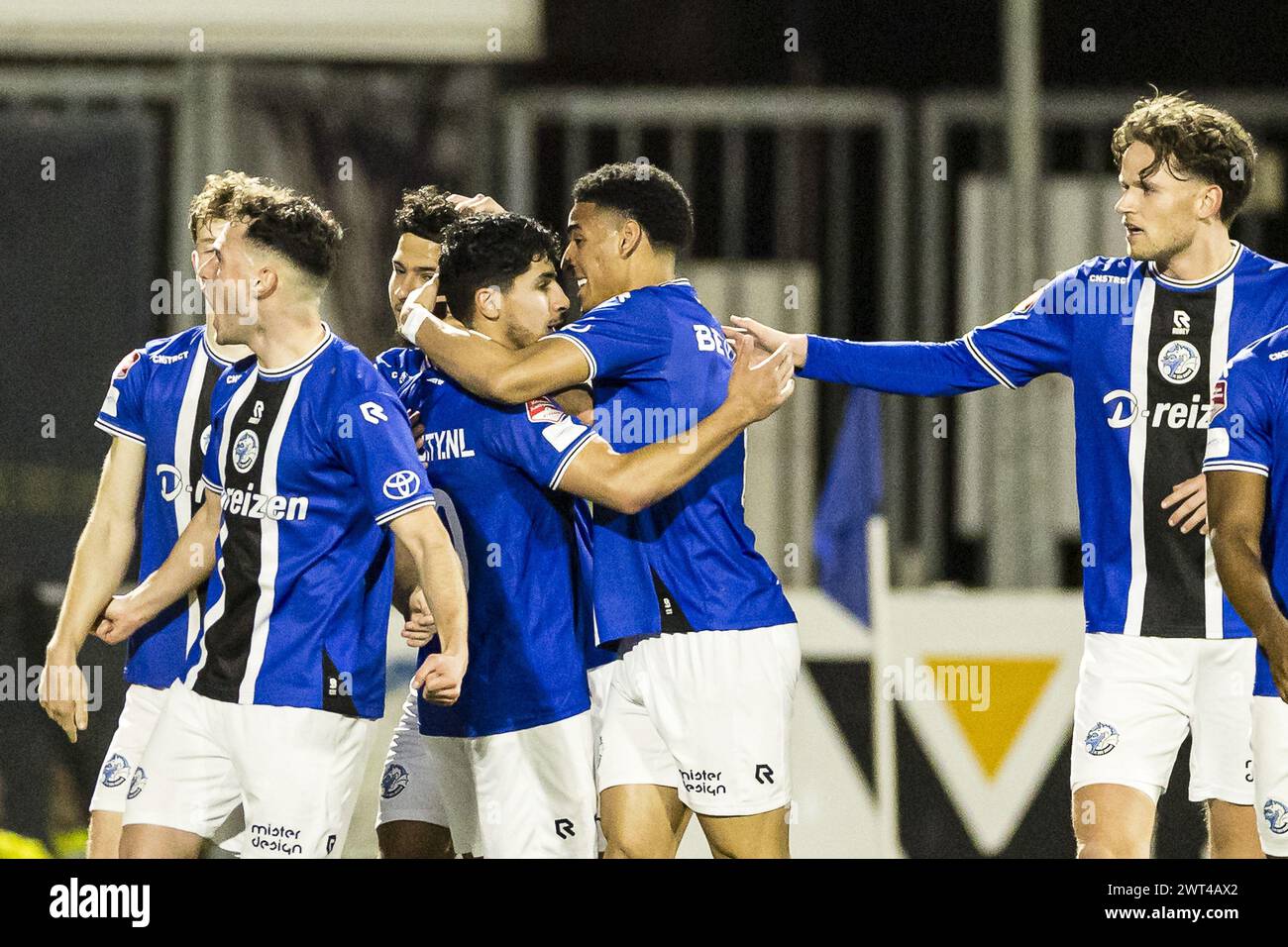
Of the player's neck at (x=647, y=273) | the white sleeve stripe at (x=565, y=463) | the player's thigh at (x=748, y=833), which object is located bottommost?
the player's thigh at (x=748, y=833)

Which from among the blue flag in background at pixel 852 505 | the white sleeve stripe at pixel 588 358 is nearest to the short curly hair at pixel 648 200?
the white sleeve stripe at pixel 588 358

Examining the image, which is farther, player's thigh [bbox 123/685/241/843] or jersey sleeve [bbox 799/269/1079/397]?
jersey sleeve [bbox 799/269/1079/397]

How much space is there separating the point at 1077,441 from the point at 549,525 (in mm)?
1361

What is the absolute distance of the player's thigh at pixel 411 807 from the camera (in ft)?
14.7

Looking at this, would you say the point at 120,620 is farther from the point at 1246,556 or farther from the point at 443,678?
the point at 1246,556

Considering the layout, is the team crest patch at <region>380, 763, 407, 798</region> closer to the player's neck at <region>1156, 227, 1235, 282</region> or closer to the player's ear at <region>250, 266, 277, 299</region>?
the player's ear at <region>250, 266, 277, 299</region>

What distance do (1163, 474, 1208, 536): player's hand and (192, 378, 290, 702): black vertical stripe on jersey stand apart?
7.05ft

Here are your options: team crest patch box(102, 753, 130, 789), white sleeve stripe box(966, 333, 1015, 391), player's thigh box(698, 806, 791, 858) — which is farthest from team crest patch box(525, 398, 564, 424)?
team crest patch box(102, 753, 130, 789)

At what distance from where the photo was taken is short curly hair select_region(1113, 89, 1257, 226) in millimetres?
4371

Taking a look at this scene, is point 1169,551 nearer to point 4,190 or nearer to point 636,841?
point 636,841

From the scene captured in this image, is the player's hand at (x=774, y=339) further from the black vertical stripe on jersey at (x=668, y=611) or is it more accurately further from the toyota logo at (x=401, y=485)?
the toyota logo at (x=401, y=485)

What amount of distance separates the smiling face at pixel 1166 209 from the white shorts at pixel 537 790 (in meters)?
1.85

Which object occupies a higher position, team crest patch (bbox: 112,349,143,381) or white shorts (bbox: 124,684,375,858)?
team crest patch (bbox: 112,349,143,381)

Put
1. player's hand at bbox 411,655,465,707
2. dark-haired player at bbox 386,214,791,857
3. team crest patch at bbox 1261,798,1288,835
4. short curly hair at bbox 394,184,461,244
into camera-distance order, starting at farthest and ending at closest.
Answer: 1. short curly hair at bbox 394,184,461,244
2. dark-haired player at bbox 386,214,791,857
3. team crest patch at bbox 1261,798,1288,835
4. player's hand at bbox 411,655,465,707
